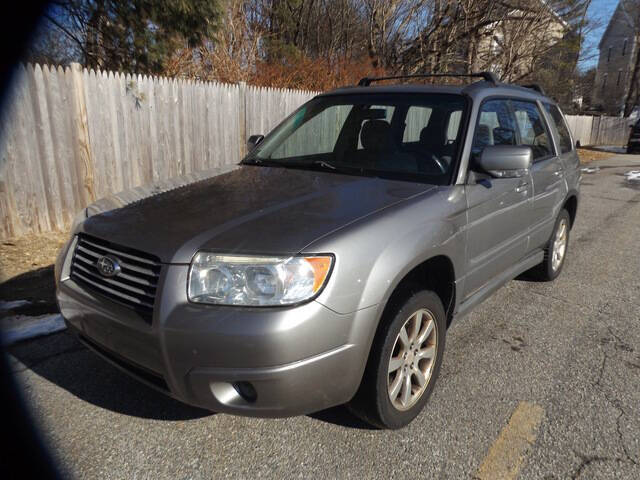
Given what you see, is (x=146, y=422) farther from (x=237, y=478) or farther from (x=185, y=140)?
(x=185, y=140)

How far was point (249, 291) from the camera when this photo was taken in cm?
198

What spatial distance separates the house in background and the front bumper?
4948 cm

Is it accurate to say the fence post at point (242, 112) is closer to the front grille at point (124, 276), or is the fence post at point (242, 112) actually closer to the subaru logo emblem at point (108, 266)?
the front grille at point (124, 276)

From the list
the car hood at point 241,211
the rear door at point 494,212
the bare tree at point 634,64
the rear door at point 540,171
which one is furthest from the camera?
the bare tree at point 634,64

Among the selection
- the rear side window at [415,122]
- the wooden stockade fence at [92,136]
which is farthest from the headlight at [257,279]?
the wooden stockade fence at [92,136]

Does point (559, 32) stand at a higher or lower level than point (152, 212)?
higher

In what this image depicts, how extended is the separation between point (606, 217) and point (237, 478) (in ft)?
26.4

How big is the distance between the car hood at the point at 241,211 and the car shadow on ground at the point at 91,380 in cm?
92

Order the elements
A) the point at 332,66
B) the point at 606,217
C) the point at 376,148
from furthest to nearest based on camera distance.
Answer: the point at 332,66, the point at 606,217, the point at 376,148

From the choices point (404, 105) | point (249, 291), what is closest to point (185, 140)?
point (404, 105)

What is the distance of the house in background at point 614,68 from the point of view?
43.6 m

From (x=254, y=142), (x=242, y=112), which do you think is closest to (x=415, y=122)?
(x=254, y=142)

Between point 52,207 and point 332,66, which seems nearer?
point 52,207

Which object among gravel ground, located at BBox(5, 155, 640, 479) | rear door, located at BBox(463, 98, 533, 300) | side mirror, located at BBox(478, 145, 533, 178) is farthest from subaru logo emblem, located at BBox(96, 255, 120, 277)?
side mirror, located at BBox(478, 145, 533, 178)
